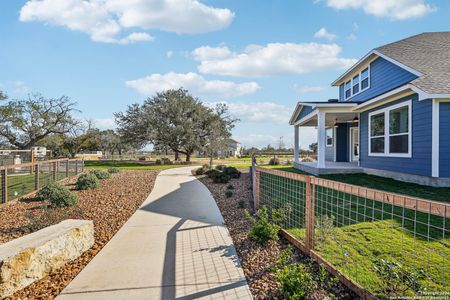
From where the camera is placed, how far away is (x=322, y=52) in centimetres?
1395

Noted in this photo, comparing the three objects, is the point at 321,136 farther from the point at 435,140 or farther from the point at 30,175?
the point at 30,175

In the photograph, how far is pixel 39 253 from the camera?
3406 mm

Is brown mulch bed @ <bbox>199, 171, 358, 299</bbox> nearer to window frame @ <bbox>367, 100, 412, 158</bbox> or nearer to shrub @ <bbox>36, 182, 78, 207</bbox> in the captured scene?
shrub @ <bbox>36, 182, 78, 207</bbox>

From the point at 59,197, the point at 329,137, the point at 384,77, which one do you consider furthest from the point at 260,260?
the point at 329,137

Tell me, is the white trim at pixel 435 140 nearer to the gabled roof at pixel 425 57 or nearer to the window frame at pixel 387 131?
the gabled roof at pixel 425 57

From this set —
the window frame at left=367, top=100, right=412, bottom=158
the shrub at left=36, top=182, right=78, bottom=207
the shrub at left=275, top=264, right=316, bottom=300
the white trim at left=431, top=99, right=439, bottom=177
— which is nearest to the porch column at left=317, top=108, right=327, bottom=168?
the window frame at left=367, top=100, right=412, bottom=158

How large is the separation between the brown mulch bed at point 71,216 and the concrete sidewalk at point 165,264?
0.61ft

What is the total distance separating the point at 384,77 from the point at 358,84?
273 centimetres

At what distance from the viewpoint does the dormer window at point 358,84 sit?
14133 millimetres

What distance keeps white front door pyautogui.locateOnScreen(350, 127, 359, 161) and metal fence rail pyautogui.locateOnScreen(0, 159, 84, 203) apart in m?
15.2

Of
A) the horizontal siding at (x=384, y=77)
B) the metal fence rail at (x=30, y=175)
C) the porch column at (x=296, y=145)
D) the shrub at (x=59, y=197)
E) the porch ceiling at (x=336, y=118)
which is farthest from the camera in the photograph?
the porch column at (x=296, y=145)

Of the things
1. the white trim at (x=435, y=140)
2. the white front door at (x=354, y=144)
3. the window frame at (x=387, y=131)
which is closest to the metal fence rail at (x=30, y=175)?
the white trim at (x=435, y=140)

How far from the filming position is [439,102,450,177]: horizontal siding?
807cm

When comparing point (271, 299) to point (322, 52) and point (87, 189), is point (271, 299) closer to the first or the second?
point (87, 189)
